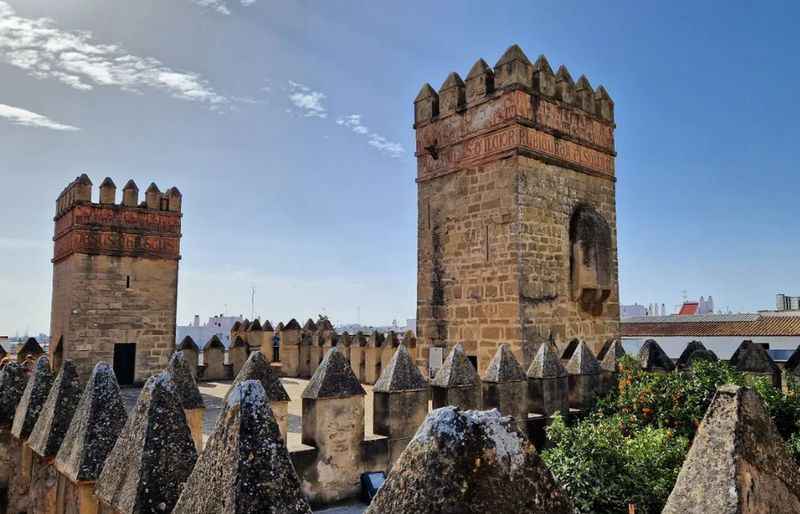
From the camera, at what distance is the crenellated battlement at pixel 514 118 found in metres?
A: 11.3

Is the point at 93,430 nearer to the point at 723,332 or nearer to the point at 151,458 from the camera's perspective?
the point at 151,458

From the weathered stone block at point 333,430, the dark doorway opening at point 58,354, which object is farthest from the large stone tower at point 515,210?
the dark doorway opening at point 58,354

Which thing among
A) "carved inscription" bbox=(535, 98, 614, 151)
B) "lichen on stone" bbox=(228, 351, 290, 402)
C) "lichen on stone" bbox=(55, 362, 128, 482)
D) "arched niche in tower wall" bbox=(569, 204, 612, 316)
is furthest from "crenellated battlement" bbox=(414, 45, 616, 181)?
"lichen on stone" bbox=(55, 362, 128, 482)

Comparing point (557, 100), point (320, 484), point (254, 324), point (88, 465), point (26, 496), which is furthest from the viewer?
point (254, 324)

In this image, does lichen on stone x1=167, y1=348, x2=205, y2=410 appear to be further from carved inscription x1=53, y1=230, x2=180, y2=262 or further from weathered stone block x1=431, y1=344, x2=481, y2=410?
carved inscription x1=53, y1=230, x2=180, y2=262

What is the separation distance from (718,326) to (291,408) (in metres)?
28.0

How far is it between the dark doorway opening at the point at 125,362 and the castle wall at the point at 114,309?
164 mm

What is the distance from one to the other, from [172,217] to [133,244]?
141cm

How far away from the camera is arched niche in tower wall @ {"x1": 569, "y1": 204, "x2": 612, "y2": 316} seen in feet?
39.2

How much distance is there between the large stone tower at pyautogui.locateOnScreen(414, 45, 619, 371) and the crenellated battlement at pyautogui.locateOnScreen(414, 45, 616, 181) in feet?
0.08

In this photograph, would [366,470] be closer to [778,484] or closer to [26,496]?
[26,496]

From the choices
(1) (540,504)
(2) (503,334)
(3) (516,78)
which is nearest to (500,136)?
(3) (516,78)

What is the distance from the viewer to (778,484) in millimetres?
2385

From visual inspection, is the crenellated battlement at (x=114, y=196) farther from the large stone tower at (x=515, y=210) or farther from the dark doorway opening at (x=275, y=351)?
the large stone tower at (x=515, y=210)
